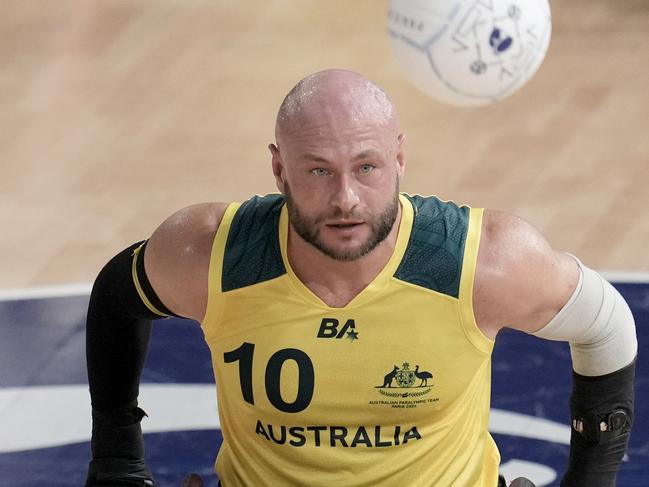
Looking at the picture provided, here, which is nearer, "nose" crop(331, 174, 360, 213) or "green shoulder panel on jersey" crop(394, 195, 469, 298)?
"nose" crop(331, 174, 360, 213)

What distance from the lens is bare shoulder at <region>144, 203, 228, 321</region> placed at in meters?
3.27

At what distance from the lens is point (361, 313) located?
3195 millimetres

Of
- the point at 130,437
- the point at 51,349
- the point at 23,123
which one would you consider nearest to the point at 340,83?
the point at 130,437

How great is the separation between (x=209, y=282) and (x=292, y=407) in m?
0.36

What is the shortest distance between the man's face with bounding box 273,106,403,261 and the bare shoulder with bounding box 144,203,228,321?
339 millimetres

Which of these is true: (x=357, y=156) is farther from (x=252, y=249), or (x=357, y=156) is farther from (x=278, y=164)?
(x=252, y=249)

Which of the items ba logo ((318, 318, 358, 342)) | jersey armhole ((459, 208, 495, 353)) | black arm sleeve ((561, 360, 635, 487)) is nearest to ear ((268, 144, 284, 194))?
ba logo ((318, 318, 358, 342))

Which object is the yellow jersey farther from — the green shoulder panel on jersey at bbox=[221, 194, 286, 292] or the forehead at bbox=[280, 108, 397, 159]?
the forehead at bbox=[280, 108, 397, 159]

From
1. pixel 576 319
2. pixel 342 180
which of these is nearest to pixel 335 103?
pixel 342 180

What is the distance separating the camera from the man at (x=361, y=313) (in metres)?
3.16

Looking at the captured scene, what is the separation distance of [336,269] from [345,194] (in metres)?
0.31

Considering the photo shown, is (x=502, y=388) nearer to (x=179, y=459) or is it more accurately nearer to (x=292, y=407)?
(x=179, y=459)

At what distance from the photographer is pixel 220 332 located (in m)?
3.30

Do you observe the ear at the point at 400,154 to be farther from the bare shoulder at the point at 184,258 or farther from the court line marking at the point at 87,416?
the court line marking at the point at 87,416
